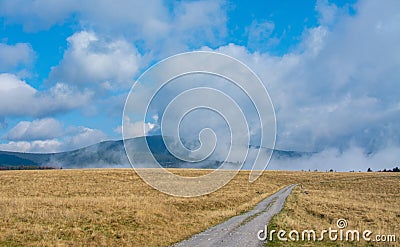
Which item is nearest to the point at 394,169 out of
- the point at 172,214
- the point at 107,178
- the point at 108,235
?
the point at 107,178

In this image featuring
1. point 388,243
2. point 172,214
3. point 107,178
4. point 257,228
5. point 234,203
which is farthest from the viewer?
point 107,178

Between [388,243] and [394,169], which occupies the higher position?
[394,169]

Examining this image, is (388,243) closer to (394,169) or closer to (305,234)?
(305,234)

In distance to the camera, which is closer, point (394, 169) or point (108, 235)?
point (108, 235)

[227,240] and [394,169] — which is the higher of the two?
[394,169]

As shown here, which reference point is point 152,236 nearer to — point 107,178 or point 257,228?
point 257,228

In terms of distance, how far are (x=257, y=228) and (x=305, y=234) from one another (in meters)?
3.02

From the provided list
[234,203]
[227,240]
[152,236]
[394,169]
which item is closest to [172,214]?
[152,236]

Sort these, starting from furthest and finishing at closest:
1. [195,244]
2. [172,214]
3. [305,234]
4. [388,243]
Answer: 1. [172,214]
2. [305,234]
3. [388,243]
4. [195,244]

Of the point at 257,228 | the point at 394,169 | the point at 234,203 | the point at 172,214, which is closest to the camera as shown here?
the point at 257,228

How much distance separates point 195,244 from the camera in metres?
18.5

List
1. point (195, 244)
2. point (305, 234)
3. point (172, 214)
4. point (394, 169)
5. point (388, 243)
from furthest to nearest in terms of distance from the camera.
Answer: point (394, 169) → point (172, 214) → point (305, 234) → point (388, 243) → point (195, 244)

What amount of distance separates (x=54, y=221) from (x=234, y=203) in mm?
23078

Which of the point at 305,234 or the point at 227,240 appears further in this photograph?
the point at 305,234
